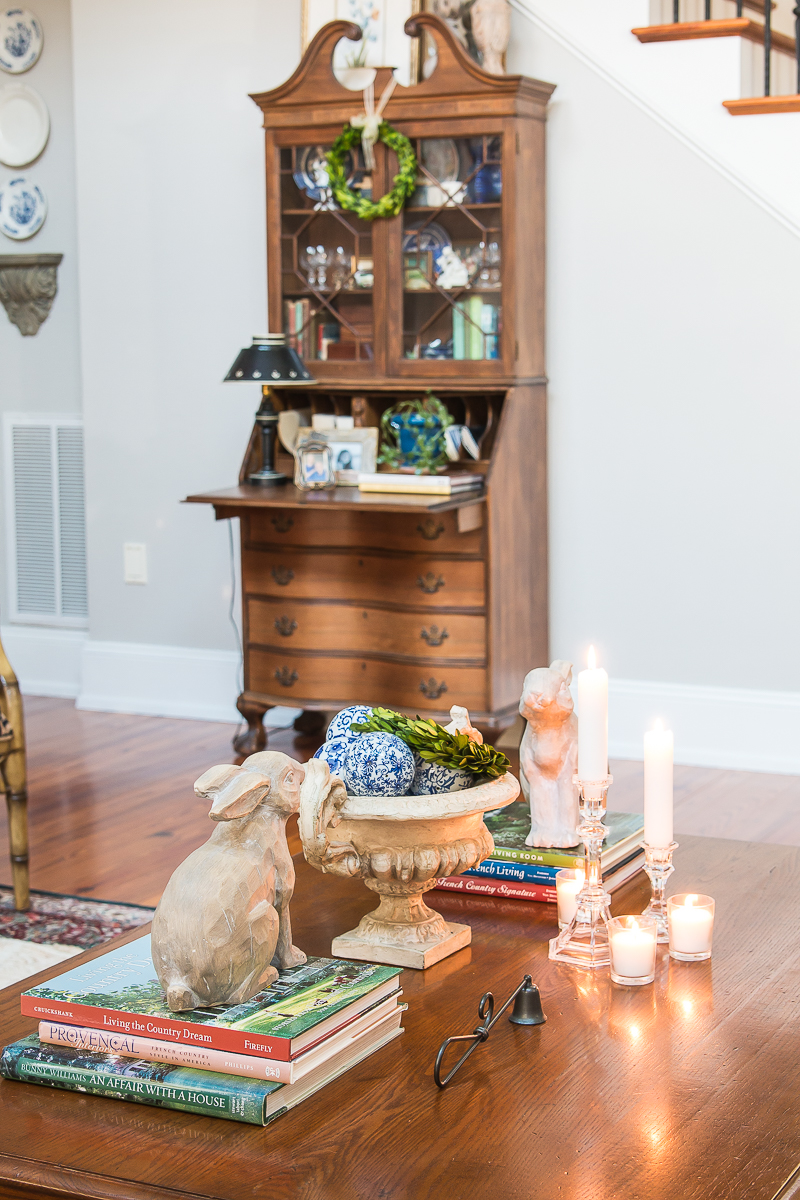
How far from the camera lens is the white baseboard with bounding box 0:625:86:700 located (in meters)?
4.96

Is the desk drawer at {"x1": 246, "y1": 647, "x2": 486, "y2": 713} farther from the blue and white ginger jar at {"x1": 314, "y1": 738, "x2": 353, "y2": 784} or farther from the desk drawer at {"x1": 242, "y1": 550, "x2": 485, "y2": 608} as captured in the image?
the blue and white ginger jar at {"x1": 314, "y1": 738, "x2": 353, "y2": 784}

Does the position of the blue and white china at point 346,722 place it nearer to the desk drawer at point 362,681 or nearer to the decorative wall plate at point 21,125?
the desk drawer at point 362,681

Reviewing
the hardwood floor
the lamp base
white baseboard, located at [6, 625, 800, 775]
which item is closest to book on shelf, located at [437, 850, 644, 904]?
the hardwood floor

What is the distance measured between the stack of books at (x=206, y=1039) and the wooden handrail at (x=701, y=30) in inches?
123

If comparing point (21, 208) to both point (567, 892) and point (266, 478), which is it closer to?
point (266, 478)

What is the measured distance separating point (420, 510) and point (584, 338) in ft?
3.00

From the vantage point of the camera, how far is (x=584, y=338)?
3.95 m

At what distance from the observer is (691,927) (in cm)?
140

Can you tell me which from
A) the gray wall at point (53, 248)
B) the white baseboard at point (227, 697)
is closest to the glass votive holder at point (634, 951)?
the white baseboard at point (227, 697)

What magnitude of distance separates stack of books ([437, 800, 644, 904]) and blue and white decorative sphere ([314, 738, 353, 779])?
1.10 ft

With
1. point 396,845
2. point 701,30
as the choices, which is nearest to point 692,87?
point 701,30

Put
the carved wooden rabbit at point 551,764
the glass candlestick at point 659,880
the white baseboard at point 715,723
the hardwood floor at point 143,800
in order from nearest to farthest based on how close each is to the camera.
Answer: the glass candlestick at point 659,880 → the carved wooden rabbit at point 551,764 → the hardwood floor at point 143,800 → the white baseboard at point 715,723

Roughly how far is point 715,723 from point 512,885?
7.93 feet

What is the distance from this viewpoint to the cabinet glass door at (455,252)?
374 cm
